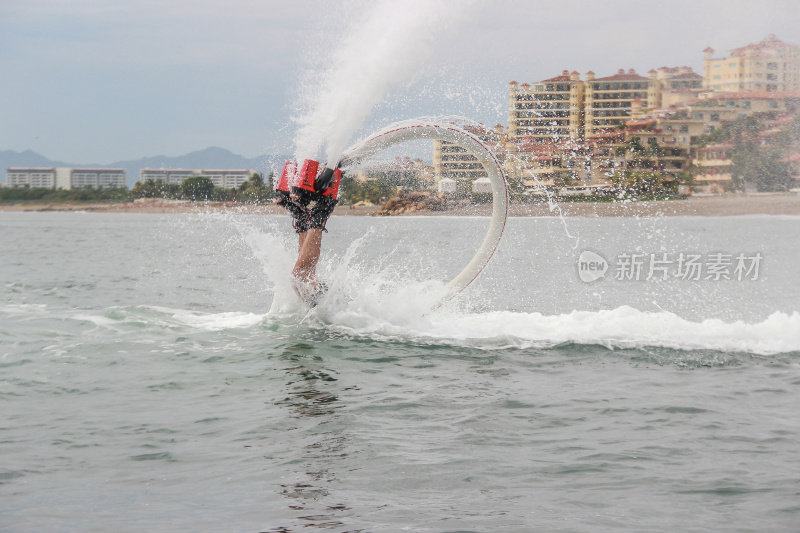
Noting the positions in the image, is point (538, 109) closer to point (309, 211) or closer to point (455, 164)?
point (455, 164)

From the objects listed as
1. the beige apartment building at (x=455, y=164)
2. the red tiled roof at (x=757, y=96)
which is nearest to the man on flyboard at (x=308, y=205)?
the beige apartment building at (x=455, y=164)

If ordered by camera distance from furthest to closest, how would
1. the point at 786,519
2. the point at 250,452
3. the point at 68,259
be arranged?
the point at 68,259, the point at 250,452, the point at 786,519

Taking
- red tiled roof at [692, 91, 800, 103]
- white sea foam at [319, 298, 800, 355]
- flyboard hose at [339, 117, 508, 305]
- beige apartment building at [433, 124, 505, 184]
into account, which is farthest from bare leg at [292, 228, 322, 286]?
red tiled roof at [692, 91, 800, 103]

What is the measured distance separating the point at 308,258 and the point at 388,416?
4.52 meters

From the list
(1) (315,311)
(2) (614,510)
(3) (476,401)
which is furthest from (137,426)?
(1) (315,311)

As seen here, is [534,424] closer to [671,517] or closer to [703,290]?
[671,517]

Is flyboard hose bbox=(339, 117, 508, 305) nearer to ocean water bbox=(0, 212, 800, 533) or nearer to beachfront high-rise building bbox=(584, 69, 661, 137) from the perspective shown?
ocean water bbox=(0, 212, 800, 533)

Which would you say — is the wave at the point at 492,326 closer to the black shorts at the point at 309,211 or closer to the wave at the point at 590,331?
the wave at the point at 590,331

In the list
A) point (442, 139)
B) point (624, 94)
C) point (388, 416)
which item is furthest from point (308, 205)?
point (624, 94)

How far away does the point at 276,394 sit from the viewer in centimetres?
802

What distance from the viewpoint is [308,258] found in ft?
37.3

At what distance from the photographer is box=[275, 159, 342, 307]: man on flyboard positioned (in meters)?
11.3

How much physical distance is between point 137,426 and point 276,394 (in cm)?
145

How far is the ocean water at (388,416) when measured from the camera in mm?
5250
